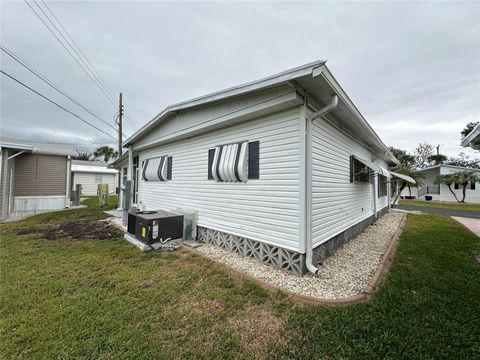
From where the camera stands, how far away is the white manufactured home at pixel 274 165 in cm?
368

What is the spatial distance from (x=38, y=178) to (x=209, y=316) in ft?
47.8

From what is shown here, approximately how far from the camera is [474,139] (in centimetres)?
477

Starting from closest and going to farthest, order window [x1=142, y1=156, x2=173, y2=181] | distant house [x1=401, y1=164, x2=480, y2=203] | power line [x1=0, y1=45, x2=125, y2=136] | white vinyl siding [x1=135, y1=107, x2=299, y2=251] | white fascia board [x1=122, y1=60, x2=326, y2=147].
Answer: white fascia board [x1=122, y1=60, x2=326, y2=147] < white vinyl siding [x1=135, y1=107, x2=299, y2=251] < power line [x1=0, y1=45, x2=125, y2=136] < window [x1=142, y1=156, x2=173, y2=181] < distant house [x1=401, y1=164, x2=480, y2=203]

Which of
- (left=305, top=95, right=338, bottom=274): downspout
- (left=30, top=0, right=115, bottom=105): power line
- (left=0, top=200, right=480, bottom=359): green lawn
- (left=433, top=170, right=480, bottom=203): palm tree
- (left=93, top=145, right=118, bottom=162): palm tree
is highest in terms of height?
(left=30, top=0, right=115, bottom=105): power line

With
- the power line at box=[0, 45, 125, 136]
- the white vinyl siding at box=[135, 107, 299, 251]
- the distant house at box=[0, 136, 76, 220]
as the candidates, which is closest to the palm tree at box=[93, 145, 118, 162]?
the distant house at box=[0, 136, 76, 220]


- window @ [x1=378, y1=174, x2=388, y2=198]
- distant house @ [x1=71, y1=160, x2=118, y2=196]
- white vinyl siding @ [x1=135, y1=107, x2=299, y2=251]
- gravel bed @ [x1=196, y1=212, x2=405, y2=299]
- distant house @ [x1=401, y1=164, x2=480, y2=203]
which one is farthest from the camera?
distant house @ [x1=71, y1=160, x2=118, y2=196]

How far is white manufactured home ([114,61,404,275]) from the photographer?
12.1 feet

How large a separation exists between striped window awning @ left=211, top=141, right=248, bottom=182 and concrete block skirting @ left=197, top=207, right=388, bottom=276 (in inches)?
56.6

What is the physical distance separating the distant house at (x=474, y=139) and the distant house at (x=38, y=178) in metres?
15.9

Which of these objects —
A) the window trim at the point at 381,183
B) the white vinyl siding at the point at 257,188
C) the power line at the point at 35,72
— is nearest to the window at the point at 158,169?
the white vinyl siding at the point at 257,188

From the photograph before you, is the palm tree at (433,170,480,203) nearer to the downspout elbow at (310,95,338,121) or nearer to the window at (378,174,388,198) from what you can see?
the window at (378,174,388,198)

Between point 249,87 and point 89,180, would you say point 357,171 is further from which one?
point 89,180

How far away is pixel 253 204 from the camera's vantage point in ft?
14.6

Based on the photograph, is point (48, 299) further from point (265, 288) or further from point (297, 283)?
point (297, 283)
